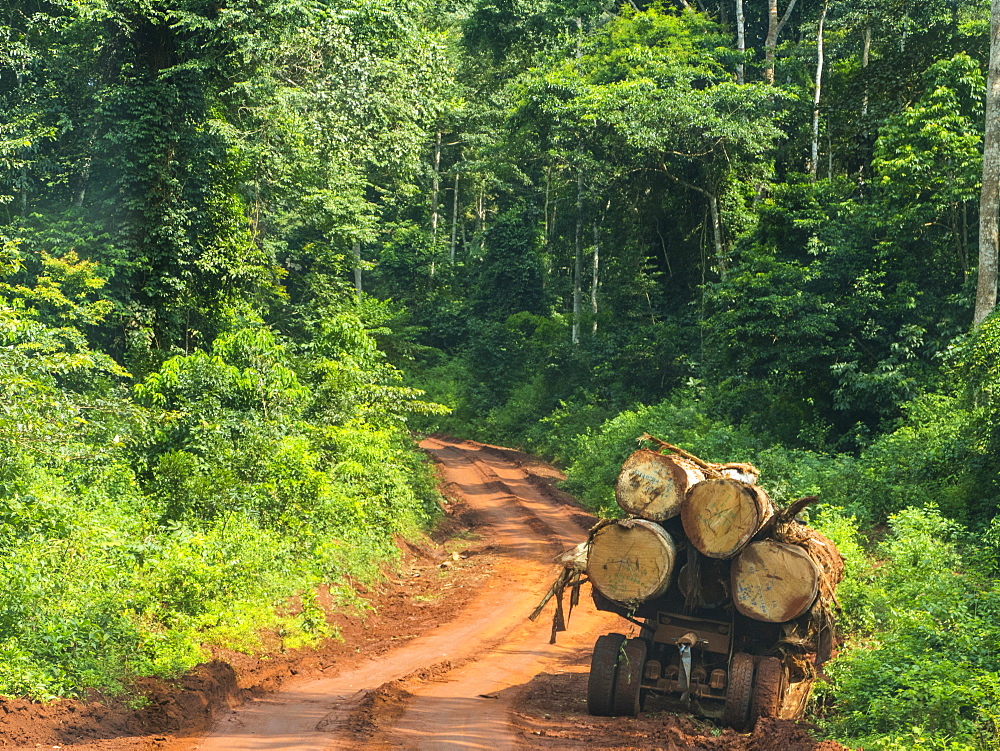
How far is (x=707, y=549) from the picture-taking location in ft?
27.2

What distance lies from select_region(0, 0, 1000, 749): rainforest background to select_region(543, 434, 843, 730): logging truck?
60 centimetres

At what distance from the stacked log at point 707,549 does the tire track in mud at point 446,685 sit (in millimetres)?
1795

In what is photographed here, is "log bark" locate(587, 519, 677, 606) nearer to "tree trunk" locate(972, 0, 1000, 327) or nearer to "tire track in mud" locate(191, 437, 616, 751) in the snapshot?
"tire track in mud" locate(191, 437, 616, 751)

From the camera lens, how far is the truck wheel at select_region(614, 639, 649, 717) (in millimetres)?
8773

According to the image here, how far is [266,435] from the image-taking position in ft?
50.4

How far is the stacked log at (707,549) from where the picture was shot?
324 inches

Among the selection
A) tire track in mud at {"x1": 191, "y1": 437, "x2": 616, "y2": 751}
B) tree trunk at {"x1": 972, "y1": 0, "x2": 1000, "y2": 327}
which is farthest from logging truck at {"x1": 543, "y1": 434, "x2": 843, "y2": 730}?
tree trunk at {"x1": 972, "y1": 0, "x2": 1000, "y2": 327}

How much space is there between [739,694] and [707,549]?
4.31ft

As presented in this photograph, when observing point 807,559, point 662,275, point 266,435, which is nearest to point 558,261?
point 662,275

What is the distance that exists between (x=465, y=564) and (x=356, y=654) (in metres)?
6.76

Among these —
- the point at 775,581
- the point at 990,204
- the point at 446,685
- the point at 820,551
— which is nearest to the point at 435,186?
the point at 990,204

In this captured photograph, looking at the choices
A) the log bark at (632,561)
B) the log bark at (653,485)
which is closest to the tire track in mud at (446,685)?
the log bark at (632,561)

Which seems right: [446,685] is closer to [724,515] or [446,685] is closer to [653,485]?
[653,485]

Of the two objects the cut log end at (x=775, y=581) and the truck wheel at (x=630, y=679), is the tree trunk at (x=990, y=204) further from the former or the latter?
the truck wheel at (x=630, y=679)
